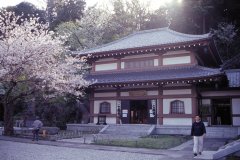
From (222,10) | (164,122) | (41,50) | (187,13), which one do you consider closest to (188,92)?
(164,122)

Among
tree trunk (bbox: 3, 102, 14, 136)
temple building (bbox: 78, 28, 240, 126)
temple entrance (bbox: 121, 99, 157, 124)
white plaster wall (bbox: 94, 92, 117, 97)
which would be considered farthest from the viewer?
white plaster wall (bbox: 94, 92, 117, 97)

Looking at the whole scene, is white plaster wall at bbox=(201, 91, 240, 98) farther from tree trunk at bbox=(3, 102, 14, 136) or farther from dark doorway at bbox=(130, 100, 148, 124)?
tree trunk at bbox=(3, 102, 14, 136)

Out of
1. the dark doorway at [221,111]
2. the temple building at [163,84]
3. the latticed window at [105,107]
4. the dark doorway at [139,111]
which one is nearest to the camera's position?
the temple building at [163,84]

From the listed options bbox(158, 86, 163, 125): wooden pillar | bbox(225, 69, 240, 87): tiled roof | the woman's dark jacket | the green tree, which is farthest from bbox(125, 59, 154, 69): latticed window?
the green tree

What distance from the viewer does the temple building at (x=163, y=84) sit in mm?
25109

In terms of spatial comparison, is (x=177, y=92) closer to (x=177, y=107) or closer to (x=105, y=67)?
(x=177, y=107)

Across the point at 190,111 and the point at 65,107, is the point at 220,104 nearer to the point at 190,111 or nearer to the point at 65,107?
the point at 190,111

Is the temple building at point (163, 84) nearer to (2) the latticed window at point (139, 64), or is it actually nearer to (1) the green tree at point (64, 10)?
(2) the latticed window at point (139, 64)

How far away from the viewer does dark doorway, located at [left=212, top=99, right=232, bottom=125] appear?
27.6 m

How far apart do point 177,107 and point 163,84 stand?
7.94 ft

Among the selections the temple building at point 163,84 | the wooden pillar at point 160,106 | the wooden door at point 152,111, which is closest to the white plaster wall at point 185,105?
the temple building at point 163,84

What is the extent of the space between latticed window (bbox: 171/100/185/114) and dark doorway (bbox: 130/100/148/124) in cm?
442

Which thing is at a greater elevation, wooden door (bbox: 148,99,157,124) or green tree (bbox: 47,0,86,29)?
green tree (bbox: 47,0,86,29)

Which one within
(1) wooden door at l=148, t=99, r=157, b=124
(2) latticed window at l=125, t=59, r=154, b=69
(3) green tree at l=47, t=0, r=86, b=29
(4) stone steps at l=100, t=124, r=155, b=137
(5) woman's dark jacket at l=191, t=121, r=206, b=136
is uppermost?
(3) green tree at l=47, t=0, r=86, b=29
